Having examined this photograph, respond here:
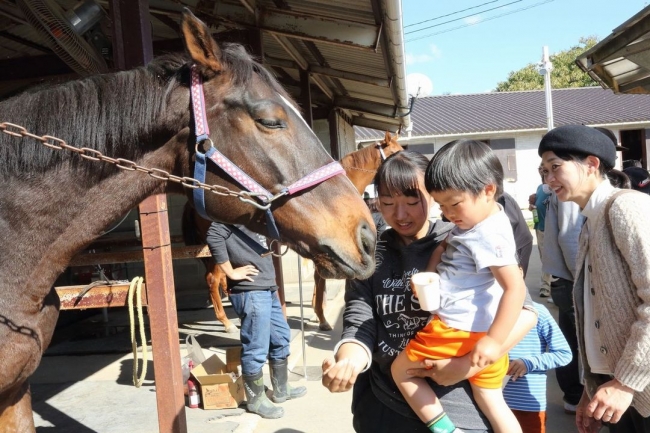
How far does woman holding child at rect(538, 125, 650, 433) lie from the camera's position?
1.69 meters

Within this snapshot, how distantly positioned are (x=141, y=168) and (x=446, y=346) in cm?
120

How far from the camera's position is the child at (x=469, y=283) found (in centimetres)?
168

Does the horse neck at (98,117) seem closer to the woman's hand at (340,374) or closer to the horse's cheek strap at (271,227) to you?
the horse's cheek strap at (271,227)

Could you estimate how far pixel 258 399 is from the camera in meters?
4.11

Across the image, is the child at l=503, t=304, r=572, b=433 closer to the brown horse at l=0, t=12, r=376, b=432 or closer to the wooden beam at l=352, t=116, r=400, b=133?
the brown horse at l=0, t=12, r=376, b=432

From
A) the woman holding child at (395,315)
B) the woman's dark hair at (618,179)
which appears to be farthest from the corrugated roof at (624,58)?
the woman holding child at (395,315)

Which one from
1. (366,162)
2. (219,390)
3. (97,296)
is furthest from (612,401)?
(366,162)

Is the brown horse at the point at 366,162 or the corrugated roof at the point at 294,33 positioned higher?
the corrugated roof at the point at 294,33

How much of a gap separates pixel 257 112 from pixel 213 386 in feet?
9.97

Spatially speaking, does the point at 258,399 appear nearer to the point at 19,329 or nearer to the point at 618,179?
the point at 19,329

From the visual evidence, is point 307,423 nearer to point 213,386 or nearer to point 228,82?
point 213,386

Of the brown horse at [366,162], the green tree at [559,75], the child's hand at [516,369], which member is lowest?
the child's hand at [516,369]

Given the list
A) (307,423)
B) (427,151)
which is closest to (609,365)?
(307,423)

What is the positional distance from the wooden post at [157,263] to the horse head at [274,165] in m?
0.96
